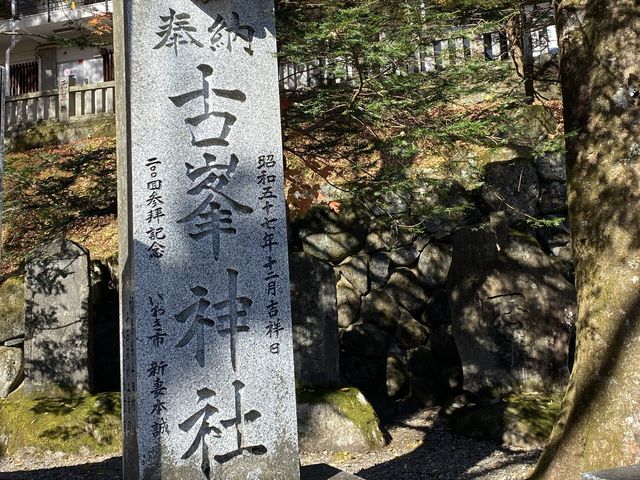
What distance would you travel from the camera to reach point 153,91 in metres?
4.24

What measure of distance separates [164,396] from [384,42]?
2840 millimetres

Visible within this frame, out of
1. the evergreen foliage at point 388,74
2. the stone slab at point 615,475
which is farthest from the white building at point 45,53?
the stone slab at point 615,475

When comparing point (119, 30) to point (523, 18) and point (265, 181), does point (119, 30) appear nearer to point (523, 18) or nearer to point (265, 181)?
point (265, 181)

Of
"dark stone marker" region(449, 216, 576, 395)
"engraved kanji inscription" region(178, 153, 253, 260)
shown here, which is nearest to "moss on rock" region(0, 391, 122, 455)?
"engraved kanji inscription" region(178, 153, 253, 260)

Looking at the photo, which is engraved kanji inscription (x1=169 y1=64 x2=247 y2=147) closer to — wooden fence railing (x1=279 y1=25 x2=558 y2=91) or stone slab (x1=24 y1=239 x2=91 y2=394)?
wooden fence railing (x1=279 y1=25 x2=558 y2=91)

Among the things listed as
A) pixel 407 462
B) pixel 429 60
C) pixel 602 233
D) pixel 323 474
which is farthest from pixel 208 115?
pixel 429 60

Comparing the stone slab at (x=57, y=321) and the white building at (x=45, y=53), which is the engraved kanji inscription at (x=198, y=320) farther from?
the white building at (x=45, y=53)

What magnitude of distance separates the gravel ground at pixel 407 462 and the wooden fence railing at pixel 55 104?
9.82 meters

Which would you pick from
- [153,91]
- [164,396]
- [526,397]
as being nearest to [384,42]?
[153,91]

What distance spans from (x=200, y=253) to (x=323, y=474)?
1702 millimetres

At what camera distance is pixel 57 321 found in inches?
293

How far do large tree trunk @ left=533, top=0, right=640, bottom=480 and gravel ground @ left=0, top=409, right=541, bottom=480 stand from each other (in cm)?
144

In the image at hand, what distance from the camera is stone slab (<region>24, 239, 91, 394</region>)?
24.2ft

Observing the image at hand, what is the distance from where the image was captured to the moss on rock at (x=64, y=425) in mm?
6785
